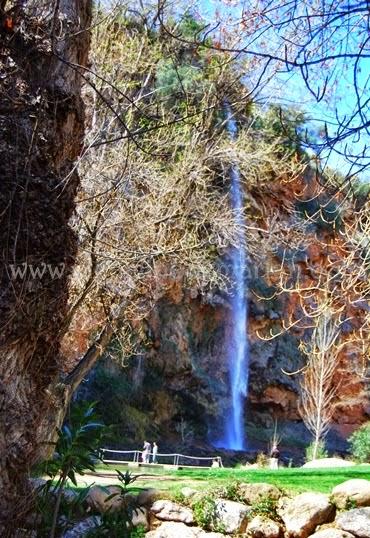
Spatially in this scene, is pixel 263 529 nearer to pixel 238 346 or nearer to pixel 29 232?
pixel 29 232

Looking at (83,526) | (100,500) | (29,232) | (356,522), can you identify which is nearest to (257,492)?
(356,522)

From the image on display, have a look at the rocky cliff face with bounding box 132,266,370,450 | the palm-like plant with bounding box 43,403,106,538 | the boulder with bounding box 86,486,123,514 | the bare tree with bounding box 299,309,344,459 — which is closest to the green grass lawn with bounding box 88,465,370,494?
the boulder with bounding box 86,486,123,514

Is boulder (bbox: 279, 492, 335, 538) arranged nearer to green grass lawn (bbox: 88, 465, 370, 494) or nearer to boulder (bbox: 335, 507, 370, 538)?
boulder (bbox: 335, 507, 370, 538)

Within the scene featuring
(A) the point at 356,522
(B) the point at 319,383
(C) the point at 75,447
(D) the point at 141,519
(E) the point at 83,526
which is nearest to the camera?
(C) the point at 75,447

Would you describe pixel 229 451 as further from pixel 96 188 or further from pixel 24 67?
pixel 24 67

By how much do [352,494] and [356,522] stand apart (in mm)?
324

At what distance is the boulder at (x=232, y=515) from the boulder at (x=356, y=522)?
2.75ft

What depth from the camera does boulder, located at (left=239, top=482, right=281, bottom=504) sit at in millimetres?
5859

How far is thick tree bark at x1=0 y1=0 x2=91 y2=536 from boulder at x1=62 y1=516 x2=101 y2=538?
7.22 ft

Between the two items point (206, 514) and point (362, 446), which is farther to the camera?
point (362, 446)

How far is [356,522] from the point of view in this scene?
17.9ft

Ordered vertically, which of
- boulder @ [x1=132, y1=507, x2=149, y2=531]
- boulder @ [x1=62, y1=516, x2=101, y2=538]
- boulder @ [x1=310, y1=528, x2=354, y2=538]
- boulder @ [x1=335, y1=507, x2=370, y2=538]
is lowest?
boulder @ [x1=62, y1=516, x2=101, y2=538]

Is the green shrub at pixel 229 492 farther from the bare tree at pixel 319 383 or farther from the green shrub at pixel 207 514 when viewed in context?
the bare tree at pixel 319 383

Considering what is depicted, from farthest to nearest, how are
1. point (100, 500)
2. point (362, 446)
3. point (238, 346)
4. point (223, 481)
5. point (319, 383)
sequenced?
point (238, 346) → point (319, 383) → point (362, 446) → point (223, 481) → point (100, 500)
